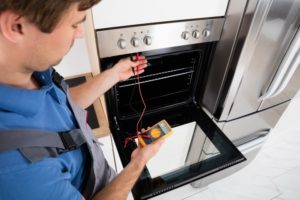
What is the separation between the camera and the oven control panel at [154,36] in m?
0.76

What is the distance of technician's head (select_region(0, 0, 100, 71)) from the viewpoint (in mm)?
404

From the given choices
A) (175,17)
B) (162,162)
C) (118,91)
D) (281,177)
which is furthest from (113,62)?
(281,177)

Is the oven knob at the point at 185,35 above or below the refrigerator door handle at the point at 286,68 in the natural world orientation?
above

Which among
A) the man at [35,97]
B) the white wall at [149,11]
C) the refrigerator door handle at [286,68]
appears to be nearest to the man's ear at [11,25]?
the man at [35,97]

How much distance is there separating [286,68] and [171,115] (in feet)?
1.84

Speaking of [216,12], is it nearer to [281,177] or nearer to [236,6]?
[236,6]

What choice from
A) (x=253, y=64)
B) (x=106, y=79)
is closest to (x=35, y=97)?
(x=106, y=79)

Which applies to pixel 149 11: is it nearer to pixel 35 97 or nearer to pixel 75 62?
pixel 35 97

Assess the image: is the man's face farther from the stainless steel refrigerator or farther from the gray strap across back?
the stainless steel refrigerator

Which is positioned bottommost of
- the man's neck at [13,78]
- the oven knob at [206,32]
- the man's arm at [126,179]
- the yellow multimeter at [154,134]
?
the yellow multimeter at [154,134]

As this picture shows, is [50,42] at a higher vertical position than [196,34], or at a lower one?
higher

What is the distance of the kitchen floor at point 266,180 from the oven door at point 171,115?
0.59 m

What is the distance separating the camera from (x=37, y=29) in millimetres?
438

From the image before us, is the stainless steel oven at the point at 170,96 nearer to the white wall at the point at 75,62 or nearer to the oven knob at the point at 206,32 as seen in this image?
the oven knob at the point at 206,32
